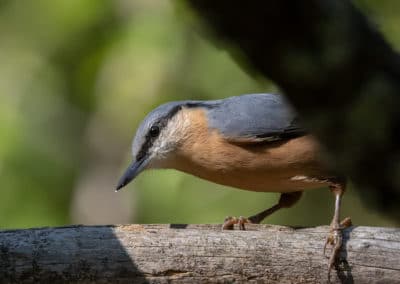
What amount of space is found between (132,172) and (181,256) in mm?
1618

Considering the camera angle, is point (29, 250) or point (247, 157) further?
point (247, 157)

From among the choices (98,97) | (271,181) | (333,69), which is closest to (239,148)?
(271,181)

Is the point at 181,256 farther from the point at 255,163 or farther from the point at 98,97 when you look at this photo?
the point at 98,97

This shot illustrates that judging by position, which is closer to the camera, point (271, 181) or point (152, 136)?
point (271, 181)

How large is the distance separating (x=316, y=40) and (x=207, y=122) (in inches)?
144

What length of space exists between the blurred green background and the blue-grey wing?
0.83 meters

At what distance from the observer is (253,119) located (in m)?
4.13

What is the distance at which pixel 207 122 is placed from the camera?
4.28 meters

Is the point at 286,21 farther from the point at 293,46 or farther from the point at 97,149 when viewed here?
the point at 97,149

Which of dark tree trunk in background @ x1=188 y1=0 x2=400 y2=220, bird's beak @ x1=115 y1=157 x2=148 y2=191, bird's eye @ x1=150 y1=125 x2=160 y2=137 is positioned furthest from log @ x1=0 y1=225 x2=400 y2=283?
dark tree trunk in background @ x1=188 y1=0 x2=400 y2=220

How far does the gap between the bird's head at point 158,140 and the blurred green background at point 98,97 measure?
2.34ft

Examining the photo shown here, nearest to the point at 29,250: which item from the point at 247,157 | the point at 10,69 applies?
the point at 247,157

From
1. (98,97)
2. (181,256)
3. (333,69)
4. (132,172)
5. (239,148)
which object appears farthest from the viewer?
(98,97)

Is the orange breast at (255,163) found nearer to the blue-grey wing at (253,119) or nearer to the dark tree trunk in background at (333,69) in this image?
the blue-grey wing at (253,119)
